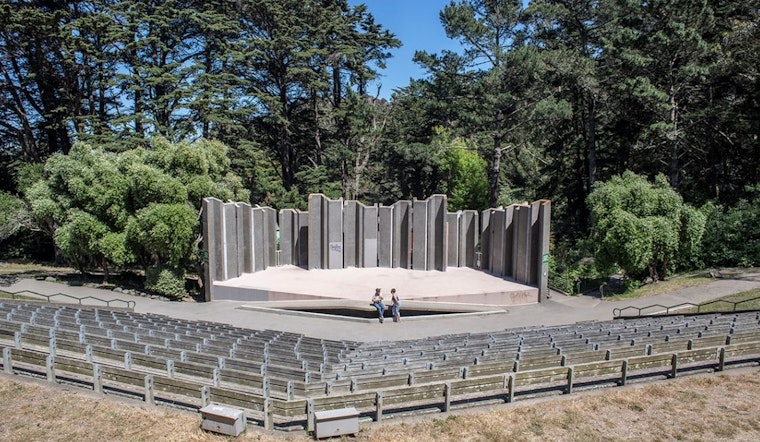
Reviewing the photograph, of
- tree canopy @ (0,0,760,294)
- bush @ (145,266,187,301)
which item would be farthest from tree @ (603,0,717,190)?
bush @ (145,266,187,301)

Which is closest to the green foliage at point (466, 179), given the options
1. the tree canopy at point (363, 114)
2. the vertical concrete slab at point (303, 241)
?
the tree canopy at point (363, 114)

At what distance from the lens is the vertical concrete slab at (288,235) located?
29938mm

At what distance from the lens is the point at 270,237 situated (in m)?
29.2

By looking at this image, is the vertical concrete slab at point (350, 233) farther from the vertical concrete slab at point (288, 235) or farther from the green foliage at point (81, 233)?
the green foliage at point (81, 233)

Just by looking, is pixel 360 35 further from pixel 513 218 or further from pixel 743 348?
pixel 743 348

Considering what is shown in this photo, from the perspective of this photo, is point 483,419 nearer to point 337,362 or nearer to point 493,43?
point 337,362

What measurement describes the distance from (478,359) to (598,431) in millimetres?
2657

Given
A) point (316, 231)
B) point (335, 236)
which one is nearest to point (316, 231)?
point (316, 231)

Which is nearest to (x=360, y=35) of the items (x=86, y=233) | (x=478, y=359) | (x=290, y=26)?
(x=290, y=26)

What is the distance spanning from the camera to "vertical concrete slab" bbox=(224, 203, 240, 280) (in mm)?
23312

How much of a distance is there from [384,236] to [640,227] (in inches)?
578

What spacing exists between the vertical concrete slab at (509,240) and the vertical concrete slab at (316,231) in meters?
11.4

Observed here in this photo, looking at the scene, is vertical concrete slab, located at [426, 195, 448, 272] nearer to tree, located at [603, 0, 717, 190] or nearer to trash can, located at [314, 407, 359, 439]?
tree, located at [603, 0, 717, 190]

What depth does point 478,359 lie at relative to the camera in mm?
9969
